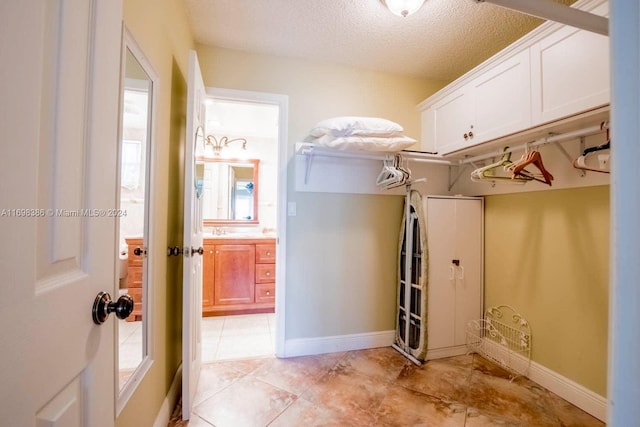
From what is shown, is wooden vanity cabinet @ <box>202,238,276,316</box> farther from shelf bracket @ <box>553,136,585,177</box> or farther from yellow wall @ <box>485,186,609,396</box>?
shelf bracket @ <box>553,136,585,177</box>

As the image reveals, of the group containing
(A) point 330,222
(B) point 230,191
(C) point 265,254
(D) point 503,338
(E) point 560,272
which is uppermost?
(B) point 230,191

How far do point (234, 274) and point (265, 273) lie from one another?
1.14 ft

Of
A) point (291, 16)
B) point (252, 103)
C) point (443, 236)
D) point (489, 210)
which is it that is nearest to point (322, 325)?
point (443, 236)

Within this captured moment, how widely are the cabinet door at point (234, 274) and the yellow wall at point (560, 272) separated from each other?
7.99 feet

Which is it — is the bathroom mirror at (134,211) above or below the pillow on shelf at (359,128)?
below

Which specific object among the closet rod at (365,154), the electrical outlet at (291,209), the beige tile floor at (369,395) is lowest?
the beige tile floor at (369,395)

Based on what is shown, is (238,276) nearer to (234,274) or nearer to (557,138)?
(234,274)

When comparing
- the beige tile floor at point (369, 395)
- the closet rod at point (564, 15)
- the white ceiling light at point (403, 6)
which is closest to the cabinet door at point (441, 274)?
the beige tile floor at point (369, 395)

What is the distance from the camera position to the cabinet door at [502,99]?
1.67 meters

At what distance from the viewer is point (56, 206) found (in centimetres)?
47

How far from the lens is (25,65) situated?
1.28 feet

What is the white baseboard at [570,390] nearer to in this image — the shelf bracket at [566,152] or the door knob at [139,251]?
the shelf bracket at [566,152]

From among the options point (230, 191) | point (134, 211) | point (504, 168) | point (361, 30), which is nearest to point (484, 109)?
point (504, 168)

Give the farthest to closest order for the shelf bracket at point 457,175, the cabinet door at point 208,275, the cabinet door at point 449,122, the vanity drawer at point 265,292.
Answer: the vanity drawer at point 265,292 → the cabinet door at point 208,275 → the shelf bracket at point 457,175 → the cabinet door at point 449,122
